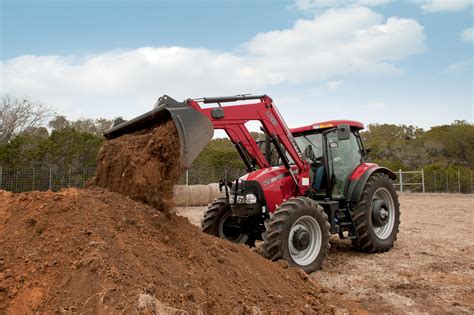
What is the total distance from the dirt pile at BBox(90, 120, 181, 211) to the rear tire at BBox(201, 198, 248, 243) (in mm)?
2352

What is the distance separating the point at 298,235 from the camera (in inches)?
226

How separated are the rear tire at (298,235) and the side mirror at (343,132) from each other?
4.05ft

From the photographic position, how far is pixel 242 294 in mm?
3861

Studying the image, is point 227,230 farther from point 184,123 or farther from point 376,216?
point 184,123

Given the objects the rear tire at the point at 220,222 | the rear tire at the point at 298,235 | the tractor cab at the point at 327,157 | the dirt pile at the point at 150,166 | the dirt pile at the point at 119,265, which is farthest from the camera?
the tractor cab at the point at 327,157

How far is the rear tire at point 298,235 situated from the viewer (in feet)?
18.1

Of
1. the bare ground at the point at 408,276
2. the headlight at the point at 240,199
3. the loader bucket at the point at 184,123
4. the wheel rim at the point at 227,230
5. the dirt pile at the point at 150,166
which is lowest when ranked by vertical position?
the bare ground at the point at 408,276

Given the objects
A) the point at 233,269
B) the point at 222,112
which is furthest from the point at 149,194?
the point at 222,112

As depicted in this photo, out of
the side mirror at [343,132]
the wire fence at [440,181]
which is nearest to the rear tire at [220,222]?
the side mirror at [343,132]

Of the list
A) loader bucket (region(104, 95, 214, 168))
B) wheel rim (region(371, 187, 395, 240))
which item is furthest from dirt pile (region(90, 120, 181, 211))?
wheel rim (region(371, 187, 395, 240))

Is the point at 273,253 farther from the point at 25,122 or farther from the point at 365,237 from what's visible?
the point at 25,122

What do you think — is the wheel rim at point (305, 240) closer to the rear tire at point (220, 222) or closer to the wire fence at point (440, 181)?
the rear tire at point (220, 222)

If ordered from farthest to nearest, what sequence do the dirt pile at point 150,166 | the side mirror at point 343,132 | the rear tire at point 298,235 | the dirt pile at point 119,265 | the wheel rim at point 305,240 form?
the side mirror at point 343,132 < the wheel rim at point 305,240 < the rear tire at point 298,235 < the dirt pile at point 150,166 < the dirt pile at point 119,265

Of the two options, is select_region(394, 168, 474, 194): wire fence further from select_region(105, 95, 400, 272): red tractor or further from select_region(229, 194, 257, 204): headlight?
select_region(229, 194, 257, 204): headlight
